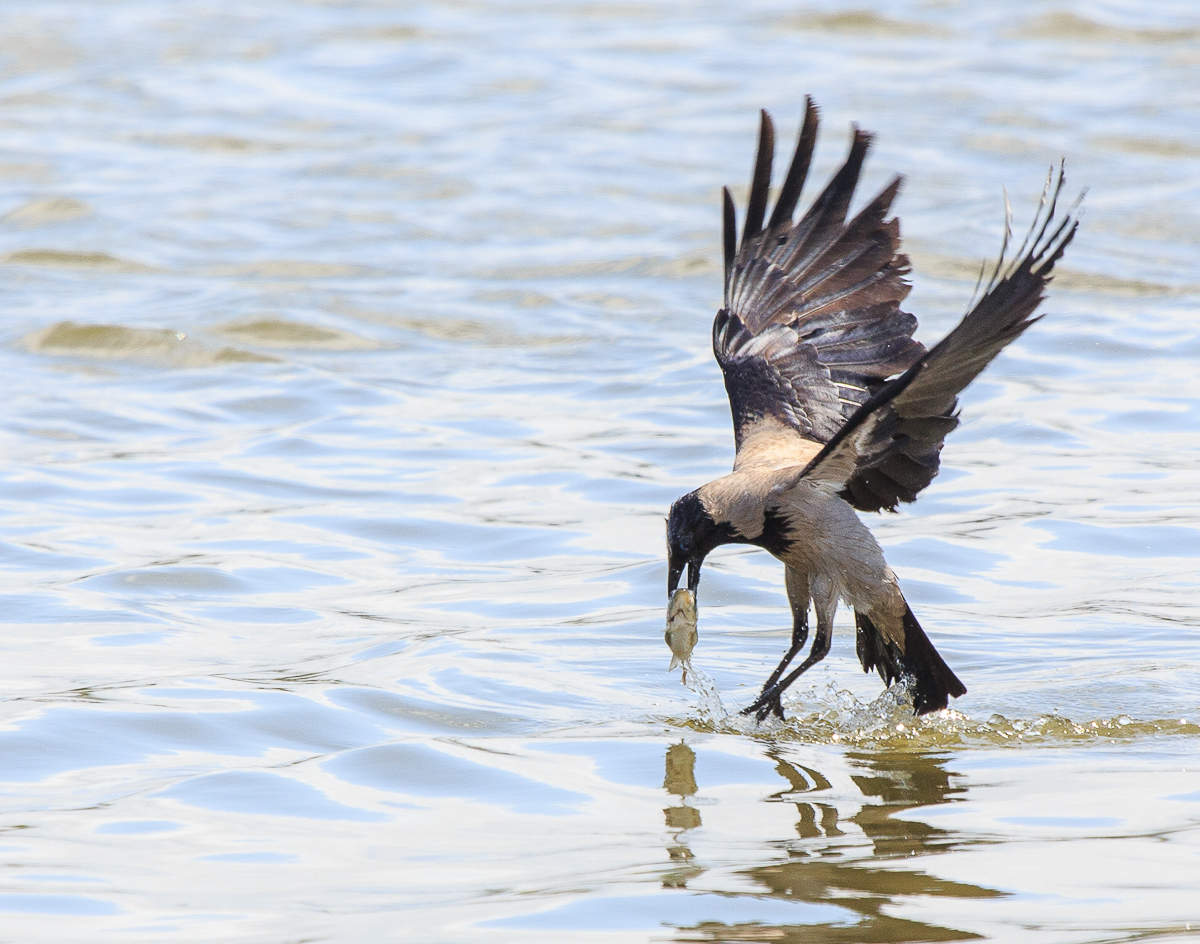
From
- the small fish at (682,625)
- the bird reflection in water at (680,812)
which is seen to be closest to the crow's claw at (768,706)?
the small fish at (682,625)

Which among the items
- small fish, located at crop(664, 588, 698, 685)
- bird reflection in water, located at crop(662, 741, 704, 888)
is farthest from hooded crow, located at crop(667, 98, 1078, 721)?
bird reflection in water, located at crop(662, 741, 704, 888)

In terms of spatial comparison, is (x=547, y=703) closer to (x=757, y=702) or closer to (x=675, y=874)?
(x=757, y=702)

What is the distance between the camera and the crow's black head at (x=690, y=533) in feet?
19.1

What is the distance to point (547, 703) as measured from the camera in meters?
5.91

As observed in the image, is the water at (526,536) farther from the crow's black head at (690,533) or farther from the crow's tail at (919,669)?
the crow's black head at (690,533)

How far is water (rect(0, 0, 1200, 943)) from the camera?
173 inches

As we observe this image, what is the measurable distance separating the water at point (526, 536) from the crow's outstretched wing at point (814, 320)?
87 centimetres

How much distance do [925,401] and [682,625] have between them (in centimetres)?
108

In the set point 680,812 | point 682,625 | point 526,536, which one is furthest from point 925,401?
point 526,536

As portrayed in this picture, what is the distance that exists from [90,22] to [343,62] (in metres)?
3.37

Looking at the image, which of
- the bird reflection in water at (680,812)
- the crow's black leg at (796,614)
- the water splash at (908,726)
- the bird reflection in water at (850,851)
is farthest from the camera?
the crow's black leg at (796,614)

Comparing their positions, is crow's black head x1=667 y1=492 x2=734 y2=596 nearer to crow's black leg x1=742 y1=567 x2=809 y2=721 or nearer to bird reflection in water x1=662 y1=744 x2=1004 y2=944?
crow's black leg x1=742 y1=567 x2=809 y2=721

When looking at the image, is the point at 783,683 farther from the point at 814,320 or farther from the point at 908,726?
the point at 814,320

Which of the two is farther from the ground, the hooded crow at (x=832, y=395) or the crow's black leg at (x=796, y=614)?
the hooded crow at (x=832, y=395)
